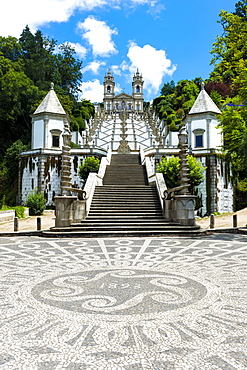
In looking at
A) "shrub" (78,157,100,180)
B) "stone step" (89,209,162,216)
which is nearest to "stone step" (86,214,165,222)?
"stone step" (89,209,162,216)

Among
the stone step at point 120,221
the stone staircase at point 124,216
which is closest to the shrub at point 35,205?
the stone staircase at point 124,216

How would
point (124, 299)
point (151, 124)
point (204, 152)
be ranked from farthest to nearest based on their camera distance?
point (151, 124), point (204, 152), point (124, 299)

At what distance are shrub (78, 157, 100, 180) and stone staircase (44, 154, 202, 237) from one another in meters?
7.13

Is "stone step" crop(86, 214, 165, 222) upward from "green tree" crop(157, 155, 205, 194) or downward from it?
downward

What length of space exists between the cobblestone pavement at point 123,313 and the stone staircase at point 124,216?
15.2ft

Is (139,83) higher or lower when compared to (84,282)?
higher

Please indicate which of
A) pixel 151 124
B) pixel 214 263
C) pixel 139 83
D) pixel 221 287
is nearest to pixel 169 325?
pixel 221 287

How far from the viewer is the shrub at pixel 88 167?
29.0m

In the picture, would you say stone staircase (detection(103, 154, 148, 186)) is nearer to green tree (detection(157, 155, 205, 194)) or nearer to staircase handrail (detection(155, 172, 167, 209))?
green tree (detection(157, 155, 205, 194))

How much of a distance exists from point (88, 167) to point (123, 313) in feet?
84.0

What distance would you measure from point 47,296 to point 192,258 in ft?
13.9

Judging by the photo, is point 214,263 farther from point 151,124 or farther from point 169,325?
point 151,124

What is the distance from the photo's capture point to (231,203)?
32219mm

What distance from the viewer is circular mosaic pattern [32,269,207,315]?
4.09 meters
